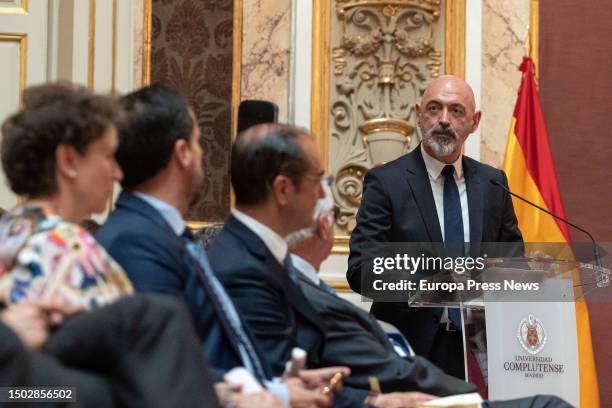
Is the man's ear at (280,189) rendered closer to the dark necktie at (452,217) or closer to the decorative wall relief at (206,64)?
the dark necktie at (452,217)

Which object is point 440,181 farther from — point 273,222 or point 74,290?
point 74,290

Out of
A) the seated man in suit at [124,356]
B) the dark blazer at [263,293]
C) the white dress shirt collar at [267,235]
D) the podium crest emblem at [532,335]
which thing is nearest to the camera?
the seated man in suit at [124,356]

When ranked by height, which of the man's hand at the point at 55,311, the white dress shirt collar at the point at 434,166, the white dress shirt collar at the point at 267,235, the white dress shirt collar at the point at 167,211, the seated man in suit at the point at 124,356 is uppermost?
the white dress shirt collar at the point at 434,166

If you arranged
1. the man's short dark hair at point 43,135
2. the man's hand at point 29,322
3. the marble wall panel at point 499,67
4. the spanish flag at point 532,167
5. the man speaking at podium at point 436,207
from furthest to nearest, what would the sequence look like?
the marble wall panel at point 499,67 → the spanish flag at point 532,167 → the man speaking at podium at point 436,207 → the man's short dark hair at point 43,135 → the man's hand at point 29,322

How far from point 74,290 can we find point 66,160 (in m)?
0.34

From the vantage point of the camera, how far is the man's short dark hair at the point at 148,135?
291 centimetres

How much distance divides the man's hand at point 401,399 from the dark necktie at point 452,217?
55.4 inches

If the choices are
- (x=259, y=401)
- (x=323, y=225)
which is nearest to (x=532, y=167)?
(x=323, y=225)

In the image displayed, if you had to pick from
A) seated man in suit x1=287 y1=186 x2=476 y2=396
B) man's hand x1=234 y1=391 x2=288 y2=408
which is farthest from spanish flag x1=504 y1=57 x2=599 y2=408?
man's hand x1=234 y1=391 x2=288 y2=408

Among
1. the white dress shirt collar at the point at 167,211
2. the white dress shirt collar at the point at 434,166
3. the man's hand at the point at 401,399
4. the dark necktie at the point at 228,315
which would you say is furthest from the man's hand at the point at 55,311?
the white dress shirt collar at the point at 434,166

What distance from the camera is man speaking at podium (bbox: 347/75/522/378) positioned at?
4805 millimetres

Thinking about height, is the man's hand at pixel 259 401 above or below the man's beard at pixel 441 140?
below

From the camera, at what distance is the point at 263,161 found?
10.5ft

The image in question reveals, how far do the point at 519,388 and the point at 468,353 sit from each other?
255 mm
